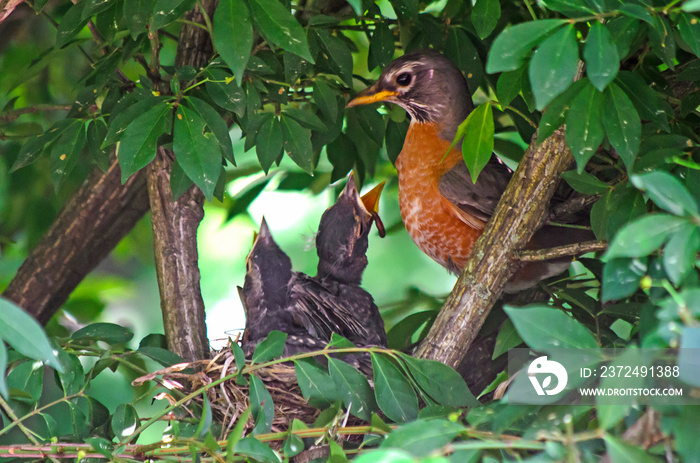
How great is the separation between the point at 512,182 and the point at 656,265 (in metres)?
0.60

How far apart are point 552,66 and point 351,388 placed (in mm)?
680

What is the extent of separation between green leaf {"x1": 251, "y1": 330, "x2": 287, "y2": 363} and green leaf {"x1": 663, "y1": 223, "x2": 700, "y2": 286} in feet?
2.43

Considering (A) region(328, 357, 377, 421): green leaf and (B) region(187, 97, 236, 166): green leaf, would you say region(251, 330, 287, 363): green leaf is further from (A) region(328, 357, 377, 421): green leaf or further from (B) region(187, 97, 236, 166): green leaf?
(B) region(187, 97, 236, 166): green leaf

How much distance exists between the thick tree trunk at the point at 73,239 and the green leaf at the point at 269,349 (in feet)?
3.81

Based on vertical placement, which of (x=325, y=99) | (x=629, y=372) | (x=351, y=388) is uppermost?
(x=325, y=99)

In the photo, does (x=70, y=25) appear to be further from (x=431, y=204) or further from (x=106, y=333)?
(x=431, y=204)

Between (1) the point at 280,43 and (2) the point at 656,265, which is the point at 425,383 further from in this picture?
(1) the point at 280,43

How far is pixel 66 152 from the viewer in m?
1.62

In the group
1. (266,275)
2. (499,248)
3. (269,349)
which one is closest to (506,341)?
(499,248)

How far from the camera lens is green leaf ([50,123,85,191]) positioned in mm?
1612

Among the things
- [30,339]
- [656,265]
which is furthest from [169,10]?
[656,265]

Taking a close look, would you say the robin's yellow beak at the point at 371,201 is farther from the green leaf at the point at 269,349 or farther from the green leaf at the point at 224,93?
the green leaf at the point at 269,349

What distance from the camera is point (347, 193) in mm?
2367

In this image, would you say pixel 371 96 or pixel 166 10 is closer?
pixel 166 10
